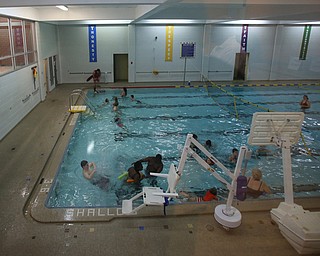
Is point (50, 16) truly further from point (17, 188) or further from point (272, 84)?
point (272, 84)

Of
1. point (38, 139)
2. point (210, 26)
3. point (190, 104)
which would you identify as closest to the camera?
point (38, 139)

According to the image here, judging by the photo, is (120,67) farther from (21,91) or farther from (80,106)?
(21,91)

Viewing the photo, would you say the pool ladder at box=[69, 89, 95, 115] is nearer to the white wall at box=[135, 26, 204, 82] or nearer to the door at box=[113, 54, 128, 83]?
the door at box=[113, 54, 128, 83]

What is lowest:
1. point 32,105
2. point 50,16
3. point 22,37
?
point 32,105

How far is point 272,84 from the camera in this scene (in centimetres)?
1739

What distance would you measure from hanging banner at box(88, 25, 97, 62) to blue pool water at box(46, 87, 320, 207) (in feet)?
10.9

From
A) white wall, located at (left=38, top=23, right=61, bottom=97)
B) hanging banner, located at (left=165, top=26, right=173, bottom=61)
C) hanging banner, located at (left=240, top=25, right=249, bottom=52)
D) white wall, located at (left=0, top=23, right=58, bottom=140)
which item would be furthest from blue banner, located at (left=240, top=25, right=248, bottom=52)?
white wall, located at (left=0, top=23, right=58, bottom=140)

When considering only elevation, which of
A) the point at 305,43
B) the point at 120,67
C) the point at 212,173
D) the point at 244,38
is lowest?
the point at 212,173

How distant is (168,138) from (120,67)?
10.1 metres

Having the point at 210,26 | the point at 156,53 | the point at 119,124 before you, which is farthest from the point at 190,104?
the point at 210,26

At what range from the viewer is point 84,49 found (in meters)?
16.6

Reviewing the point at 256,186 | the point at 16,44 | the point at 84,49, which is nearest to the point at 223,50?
the point at 84,49

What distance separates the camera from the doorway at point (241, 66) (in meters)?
18.3

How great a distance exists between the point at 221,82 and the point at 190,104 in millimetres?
5730
